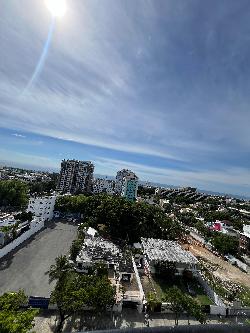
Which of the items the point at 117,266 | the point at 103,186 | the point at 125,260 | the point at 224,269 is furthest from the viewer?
the point at 103,186

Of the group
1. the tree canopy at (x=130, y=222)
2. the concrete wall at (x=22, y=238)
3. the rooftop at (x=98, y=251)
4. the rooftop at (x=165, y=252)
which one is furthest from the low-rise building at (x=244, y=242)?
the concrete wall at (x=22, y=238)

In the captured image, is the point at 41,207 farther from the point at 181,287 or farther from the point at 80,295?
the point at 80,295

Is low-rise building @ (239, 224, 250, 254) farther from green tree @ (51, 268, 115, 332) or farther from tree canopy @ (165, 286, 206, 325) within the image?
green tree @ (51, 268, 115, 332)

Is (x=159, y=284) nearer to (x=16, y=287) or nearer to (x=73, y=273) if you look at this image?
(x=73, y=273)

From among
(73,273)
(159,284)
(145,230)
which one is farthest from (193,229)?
(73,273)

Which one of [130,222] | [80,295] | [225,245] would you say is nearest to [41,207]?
[130,222]

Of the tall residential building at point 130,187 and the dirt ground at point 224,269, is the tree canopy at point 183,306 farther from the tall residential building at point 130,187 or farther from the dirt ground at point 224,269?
the tall residential building at point 130,187
